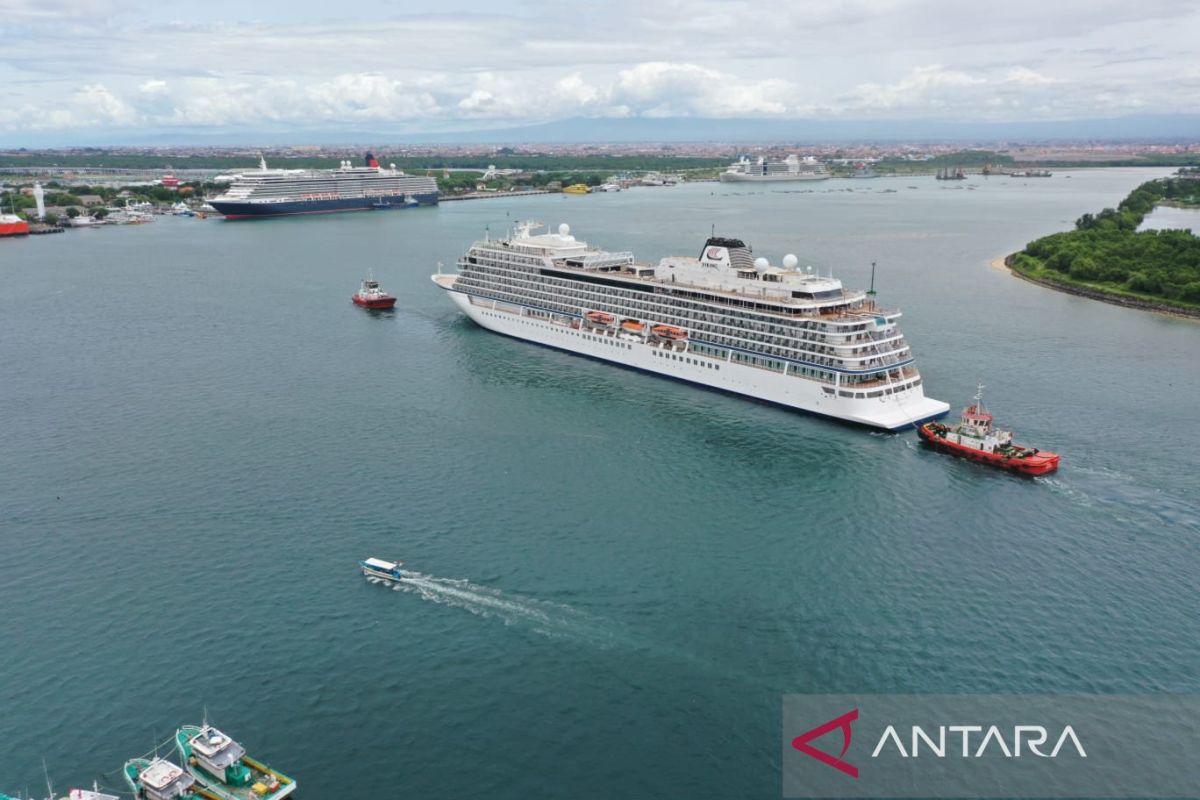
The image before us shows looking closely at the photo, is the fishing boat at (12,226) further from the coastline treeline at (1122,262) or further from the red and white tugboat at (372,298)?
the coastline treeline at (1122,262)

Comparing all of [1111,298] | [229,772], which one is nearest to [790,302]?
[229,772]

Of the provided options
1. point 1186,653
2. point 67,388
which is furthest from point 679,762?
point 67,388

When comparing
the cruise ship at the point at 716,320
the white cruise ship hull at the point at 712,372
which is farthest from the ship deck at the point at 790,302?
the white cruise ship hull at the point at 712,372

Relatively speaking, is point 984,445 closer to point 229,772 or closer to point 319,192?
point 229,772

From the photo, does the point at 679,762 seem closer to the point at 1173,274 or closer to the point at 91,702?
the point at 91,702

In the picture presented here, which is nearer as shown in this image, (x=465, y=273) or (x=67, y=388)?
(x=67, y=388)

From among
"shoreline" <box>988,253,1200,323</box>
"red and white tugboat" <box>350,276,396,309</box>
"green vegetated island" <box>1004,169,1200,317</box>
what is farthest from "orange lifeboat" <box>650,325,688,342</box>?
"green vegetated island" <box>1004,169,1200,317</box>
